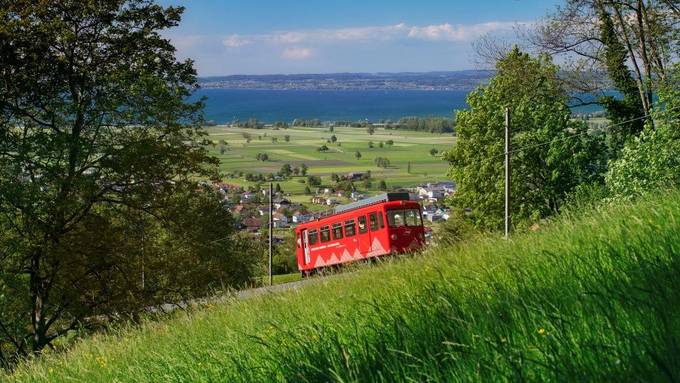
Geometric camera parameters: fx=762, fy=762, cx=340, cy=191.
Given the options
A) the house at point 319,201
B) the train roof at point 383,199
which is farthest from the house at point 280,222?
the train roof at point 383,199

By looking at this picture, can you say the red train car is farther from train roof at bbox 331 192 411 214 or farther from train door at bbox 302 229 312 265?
train door at bbox 302 229 312 265

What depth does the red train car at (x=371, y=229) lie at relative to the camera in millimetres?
30328

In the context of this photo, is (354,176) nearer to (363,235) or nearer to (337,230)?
(337,230)

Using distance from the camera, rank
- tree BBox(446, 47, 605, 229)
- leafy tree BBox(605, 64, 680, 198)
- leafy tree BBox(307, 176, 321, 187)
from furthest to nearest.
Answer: leafy tree BBox(307, 176, 321, 187) < tree BBox(446, 47, 605, 229) < leafy tree BBox(605, 64, 680, 198)

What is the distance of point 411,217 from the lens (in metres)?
31.2

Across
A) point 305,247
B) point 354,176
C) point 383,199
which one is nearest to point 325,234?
point 305,247

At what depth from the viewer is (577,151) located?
4216cm

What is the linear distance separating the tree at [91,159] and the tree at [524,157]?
20.9 metres

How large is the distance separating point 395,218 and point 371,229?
109 centimetres

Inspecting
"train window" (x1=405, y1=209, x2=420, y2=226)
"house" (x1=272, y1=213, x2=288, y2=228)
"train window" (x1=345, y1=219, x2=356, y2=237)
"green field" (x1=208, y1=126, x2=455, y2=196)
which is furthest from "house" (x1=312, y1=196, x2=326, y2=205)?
"train window" (x1=405, y1=209, x2=420, y2=226)

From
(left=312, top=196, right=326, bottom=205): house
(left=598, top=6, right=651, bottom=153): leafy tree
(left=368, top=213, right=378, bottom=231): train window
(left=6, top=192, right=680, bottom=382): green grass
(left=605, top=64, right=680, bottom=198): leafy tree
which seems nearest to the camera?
(left=6, top=192, right=680, bottom=382): green grass

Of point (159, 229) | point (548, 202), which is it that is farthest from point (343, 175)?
point (159, 229)

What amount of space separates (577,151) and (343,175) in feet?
251

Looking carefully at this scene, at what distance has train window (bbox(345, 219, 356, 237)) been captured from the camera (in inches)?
1252
